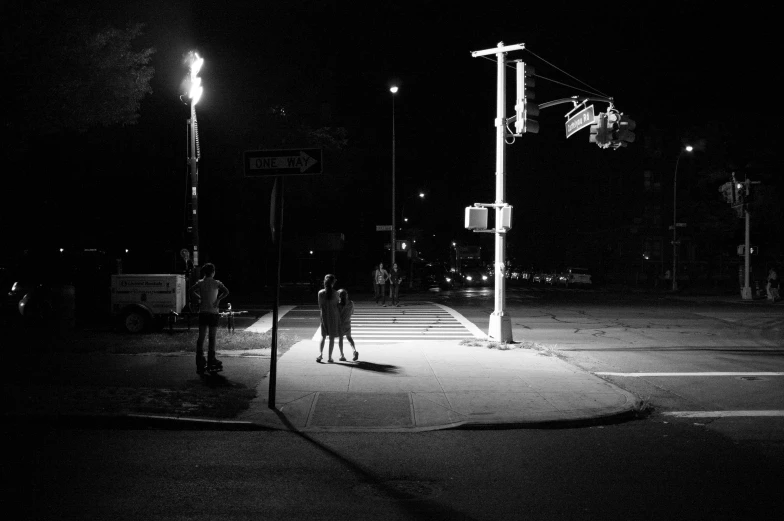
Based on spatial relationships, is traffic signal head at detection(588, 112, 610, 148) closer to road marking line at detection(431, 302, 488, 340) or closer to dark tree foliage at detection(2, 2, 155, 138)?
road marking line at detection(431, 302, 488, 340)

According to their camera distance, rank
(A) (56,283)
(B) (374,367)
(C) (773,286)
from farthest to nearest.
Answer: (C) (773,286), (A) (56,283), (B) (374,367)

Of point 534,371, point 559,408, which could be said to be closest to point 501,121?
point 534,371

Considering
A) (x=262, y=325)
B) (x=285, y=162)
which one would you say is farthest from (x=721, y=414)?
(x=262, y=325)

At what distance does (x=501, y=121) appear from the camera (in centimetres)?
1480

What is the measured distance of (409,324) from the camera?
68.1 feet

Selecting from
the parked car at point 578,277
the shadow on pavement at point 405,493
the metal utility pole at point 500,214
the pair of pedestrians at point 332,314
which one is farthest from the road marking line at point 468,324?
the parked car at point 578,277

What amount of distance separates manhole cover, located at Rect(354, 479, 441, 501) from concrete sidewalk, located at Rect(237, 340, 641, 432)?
180cm

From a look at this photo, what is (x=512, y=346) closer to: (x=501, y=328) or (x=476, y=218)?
(x=501, y=328)

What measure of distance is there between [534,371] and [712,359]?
5055mm

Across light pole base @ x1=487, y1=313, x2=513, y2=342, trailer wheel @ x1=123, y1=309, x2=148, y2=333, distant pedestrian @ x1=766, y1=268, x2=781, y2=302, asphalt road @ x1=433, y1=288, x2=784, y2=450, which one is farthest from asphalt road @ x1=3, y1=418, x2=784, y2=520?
distant pedestrian @ x1=766, y1=268, x2=781, y2=302

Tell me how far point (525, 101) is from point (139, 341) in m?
10.0

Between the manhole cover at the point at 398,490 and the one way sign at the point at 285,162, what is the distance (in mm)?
3992

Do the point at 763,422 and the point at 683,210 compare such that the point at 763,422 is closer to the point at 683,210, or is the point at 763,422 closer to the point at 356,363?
the point at 356,363

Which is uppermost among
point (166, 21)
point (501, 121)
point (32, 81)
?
point (166, 21)
